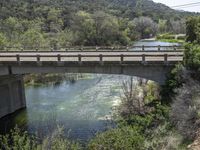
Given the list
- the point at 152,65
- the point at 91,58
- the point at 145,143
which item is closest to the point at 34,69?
the point at 91,58

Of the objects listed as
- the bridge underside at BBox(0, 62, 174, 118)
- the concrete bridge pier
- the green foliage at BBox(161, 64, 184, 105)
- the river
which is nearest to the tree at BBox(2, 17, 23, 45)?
the river

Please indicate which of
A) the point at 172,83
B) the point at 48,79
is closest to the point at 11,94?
the point at 48,79

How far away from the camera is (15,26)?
264 feet

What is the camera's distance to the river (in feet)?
100

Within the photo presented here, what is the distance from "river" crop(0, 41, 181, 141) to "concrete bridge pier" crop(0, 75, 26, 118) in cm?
76

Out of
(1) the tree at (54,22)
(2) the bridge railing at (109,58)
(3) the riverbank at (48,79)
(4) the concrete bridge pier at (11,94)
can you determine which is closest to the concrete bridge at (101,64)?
(2) the bridge railing at (109,58)

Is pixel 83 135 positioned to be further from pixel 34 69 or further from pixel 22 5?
pixel 22 5

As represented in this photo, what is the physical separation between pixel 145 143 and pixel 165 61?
11.4 metres

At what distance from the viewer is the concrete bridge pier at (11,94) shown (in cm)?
3619

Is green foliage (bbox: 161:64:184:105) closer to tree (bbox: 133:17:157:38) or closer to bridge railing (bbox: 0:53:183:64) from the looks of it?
bridge railing (bbox: 0:53:183:64)

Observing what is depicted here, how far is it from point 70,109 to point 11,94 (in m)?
6.58

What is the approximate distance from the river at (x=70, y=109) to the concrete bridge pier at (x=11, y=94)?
765 mm

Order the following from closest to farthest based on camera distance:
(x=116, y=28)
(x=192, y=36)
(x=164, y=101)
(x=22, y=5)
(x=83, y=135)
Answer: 1. (x=164, y=101)
2. (x=83, y=135)
3. (x=192, y=36)
4. (x=116, y=28)
5. (x=22, y=5)

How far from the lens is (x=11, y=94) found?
37469 mm
